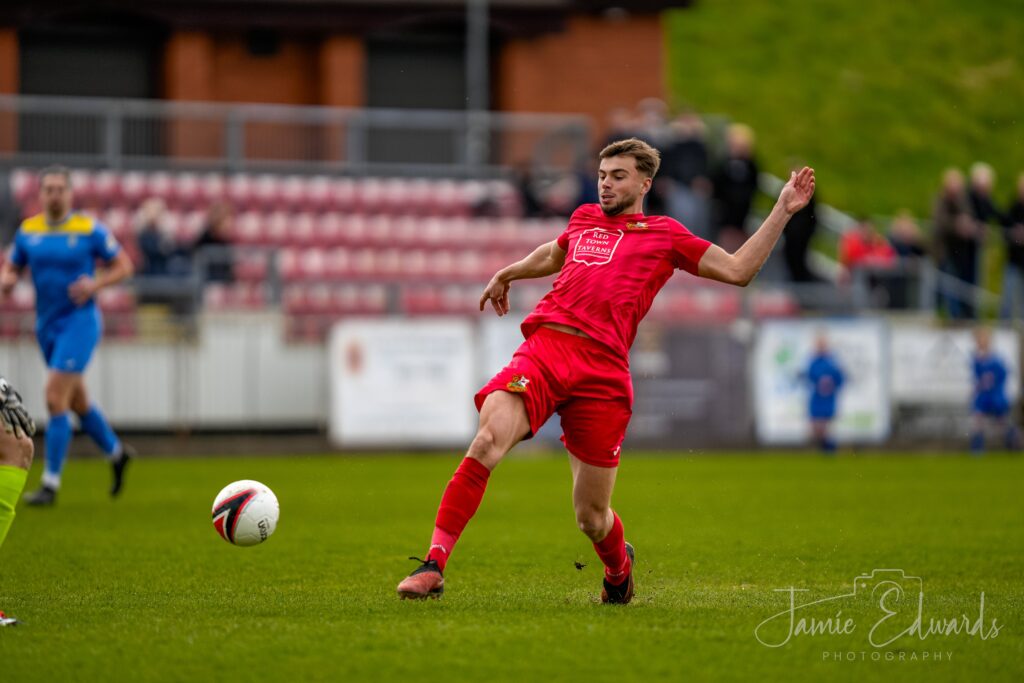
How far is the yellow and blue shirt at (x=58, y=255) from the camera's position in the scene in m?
13.3

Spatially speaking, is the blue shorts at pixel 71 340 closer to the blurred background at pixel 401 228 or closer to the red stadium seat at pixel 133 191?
the blurred background at pixel 401 228

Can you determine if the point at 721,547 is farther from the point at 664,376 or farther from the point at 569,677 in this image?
the point at 664,376

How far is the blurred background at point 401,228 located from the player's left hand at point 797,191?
48.4 ft

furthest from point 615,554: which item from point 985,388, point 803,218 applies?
point 803,218

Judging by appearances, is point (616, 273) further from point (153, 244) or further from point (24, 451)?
point (153, 244)

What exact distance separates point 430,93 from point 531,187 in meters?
6.13

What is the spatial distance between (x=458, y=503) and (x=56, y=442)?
6.94 meters

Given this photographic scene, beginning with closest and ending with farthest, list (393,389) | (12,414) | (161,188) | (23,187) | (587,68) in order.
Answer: (12,414) < (393,389) < (23,187) < (161,188) < (587,68)

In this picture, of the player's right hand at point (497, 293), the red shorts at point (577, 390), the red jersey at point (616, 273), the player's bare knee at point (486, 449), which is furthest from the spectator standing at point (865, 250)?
the player's bare knee at point (486, 449)

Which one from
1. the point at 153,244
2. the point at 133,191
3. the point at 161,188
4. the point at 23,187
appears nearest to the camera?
the point at 153,244

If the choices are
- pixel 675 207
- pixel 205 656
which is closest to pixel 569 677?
pixel 205 656

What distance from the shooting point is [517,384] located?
7750 mm

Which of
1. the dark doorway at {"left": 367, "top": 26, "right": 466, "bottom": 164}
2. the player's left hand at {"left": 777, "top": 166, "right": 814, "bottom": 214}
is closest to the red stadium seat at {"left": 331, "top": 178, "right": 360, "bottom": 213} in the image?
the dark doorway at {"left": 367, "top": 26, "right": 466, "bottom": 164}

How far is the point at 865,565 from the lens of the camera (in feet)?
33.0
